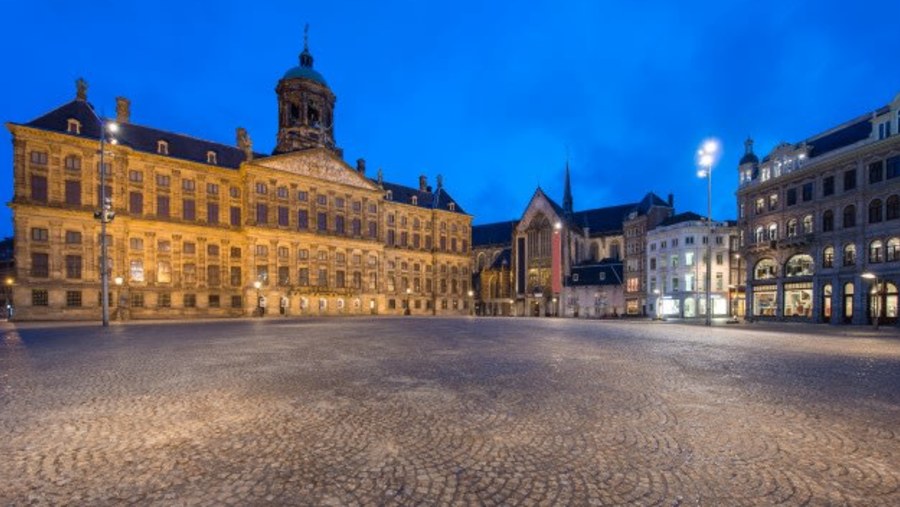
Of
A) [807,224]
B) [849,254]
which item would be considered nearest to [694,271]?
[807,224]

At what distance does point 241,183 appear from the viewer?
6144cm

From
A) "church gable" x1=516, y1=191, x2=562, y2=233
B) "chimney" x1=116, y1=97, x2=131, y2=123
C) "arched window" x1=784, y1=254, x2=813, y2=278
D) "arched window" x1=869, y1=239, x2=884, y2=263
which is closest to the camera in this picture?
"arched window" x1=869, y1=239, x2=884, y2=263

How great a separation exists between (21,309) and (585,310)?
7422cm

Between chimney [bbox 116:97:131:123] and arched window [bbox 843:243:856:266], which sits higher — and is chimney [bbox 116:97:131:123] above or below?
above

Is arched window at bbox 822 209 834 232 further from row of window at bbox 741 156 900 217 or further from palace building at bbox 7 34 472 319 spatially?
palace building at bbox 7 34 472 319

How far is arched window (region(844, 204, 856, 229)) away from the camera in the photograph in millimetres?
39644

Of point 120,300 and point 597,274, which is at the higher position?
point 597,274

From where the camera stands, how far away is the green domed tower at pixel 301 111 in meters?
68.5

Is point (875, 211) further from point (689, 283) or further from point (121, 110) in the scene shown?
point (121, 110)

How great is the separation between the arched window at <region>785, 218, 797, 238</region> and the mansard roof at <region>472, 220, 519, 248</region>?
57715 mm

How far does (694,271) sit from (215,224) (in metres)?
65.4

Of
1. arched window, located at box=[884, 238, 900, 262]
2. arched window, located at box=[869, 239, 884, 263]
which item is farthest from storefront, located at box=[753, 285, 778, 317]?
arched window, located at box=[884, 238, 900, 262]

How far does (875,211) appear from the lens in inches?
1490

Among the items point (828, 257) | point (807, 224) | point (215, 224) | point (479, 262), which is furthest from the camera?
point (479, 262)
